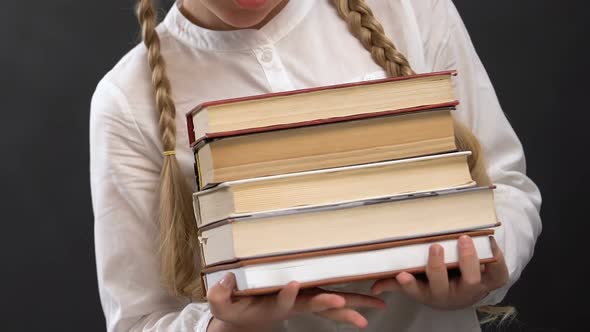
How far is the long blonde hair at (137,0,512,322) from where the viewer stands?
4.17 ft

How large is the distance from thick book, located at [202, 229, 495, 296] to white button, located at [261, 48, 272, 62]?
44 centimetres

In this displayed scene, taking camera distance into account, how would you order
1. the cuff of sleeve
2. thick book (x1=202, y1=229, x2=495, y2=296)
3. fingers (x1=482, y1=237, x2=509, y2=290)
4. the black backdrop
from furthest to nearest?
1. the black backdrop
2. the cuff of sleeve
3. fingers (x1=482, y1=237, x2=509, y2=290)
4. thick book (x1=202, y1=229, x2=495, y2=296)

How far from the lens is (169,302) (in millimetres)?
1371

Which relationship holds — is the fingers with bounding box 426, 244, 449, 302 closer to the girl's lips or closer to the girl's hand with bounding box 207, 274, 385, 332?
the girl's hand with bounding box 207, 274, 385, 332

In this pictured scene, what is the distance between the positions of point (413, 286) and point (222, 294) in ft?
0.58

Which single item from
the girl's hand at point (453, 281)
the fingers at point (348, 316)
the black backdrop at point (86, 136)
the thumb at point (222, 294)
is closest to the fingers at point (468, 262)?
the girl's hand at point (453, 281)

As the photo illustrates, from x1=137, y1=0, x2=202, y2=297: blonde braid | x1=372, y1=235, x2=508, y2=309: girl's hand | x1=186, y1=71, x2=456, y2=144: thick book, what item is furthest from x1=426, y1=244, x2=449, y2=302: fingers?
x1=137, y1=0, x2=202, y2=297: blonde braid

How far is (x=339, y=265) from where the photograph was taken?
957 millimetres

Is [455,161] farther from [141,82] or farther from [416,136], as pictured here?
[141,82]

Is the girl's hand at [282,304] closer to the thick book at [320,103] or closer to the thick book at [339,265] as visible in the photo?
the thick book at [339,265]

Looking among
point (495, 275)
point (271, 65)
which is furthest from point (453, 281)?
point (271, 65)

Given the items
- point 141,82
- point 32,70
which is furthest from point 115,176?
point 32,70

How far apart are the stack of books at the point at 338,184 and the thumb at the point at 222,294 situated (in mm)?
14

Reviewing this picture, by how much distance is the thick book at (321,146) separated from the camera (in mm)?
Result: 980
